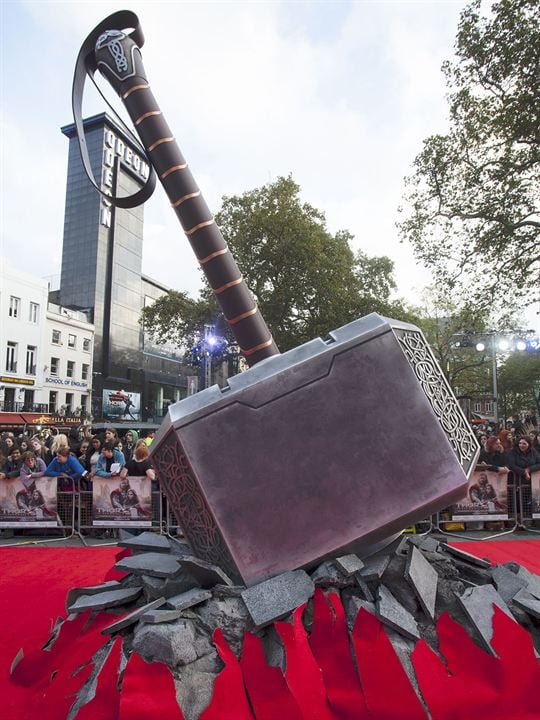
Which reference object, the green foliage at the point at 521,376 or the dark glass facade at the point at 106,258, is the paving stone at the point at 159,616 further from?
the dark glass facade at the point at 106,258

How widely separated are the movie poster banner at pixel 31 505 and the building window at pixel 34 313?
30195mm

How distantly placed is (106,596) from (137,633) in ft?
2.67

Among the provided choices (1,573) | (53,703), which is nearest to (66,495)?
(1,573)

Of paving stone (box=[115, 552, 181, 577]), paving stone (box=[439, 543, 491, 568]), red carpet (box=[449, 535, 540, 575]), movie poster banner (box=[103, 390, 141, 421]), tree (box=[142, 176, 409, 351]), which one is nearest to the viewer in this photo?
paving stone (box=[115, 552, 181, 577])

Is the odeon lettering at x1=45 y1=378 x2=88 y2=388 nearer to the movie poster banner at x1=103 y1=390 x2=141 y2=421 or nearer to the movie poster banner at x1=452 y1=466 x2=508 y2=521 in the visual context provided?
the movie poster banner at x1=103 y1=390 x2=141 y2=421

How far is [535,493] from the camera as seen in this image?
8211mm

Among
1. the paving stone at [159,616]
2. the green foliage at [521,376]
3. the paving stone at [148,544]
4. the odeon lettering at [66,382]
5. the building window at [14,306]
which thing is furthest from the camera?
Result: the green foliage at [521,376]

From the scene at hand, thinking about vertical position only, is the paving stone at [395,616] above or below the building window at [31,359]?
below

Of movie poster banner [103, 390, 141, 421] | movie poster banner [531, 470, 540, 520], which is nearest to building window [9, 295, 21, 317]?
movie poster banner [103, 390, 141, 421]

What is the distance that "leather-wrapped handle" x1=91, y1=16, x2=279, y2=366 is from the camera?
17.2 ft

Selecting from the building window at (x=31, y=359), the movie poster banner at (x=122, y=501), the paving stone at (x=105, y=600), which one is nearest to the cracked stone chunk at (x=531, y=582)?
the paving stone at (x=105, y=600)

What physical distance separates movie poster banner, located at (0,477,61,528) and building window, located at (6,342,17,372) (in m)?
28.2

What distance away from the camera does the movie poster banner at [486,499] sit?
8117mm

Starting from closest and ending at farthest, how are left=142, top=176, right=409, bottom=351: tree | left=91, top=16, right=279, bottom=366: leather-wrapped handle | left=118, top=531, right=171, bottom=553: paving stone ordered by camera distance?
Result: 1. left=118, top=531, right=171, bottom=553: paving stone
2. left=91, top=16, right=279, bottom=366: leather-wrapped handle
3. left=142, top=176, right=409, bottom=351: tree
